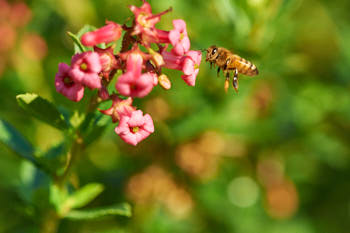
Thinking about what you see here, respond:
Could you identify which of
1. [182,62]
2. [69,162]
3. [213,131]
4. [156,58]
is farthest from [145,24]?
[213,131]

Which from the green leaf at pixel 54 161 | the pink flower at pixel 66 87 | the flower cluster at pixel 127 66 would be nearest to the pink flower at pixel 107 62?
the flower cluster at pixel 127 66

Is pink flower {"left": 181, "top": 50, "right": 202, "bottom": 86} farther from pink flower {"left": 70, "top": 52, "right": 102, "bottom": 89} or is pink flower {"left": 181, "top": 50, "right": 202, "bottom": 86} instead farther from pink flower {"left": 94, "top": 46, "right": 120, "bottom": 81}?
pink flower {"left": 70, "top": 52, "right": 102, "bottom": 89}

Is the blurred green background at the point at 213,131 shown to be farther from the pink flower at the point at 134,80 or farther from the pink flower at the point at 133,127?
the pink flower at the point at 134,80

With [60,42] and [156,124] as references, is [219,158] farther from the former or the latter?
[60,42]

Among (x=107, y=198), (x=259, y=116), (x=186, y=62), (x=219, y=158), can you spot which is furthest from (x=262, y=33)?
(x=107, y=198)

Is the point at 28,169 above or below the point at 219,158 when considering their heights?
below

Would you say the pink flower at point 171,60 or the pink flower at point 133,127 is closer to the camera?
the pink flower at point 133,127

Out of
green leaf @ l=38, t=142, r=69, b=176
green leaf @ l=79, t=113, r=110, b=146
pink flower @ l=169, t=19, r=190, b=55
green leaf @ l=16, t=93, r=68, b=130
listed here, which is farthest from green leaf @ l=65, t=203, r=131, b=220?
pink flower @ l=169, t=19, r=190, b=55
